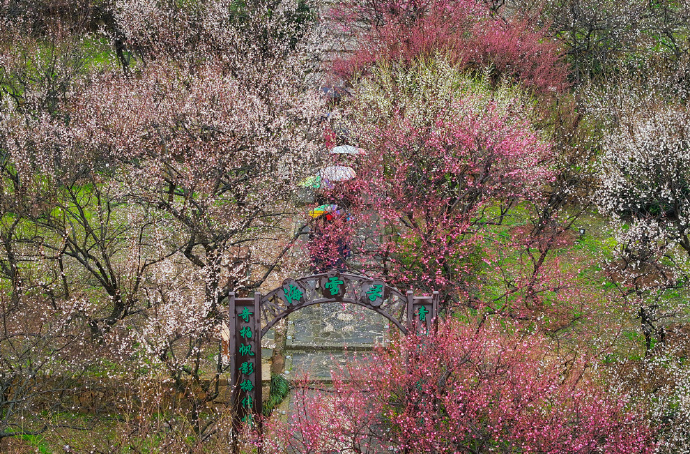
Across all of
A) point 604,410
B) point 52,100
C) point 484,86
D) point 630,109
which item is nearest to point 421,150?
point 484,86

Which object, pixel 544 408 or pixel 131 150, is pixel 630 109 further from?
pixel 131 150

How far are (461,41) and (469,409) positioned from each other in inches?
669

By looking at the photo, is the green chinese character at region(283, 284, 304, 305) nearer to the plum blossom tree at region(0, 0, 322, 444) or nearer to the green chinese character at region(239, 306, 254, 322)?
the green chinese character at region(239, 306, 254, 322)

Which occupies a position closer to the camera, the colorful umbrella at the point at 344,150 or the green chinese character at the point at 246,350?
the green chinese character at the point at 246,350

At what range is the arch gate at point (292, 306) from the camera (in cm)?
1355

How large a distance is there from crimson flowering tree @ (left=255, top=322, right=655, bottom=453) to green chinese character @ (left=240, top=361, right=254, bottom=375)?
1354 millimetres

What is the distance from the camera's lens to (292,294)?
13570mm

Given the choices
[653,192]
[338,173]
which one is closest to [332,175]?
[338,173]

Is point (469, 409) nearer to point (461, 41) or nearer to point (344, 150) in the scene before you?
point (344, 150)

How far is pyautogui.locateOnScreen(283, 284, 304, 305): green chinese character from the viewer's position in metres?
13.5

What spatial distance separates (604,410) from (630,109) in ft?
40.8

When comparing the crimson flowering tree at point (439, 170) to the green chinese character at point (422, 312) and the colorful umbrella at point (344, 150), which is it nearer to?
the colorful umbrella at point (344, 150)

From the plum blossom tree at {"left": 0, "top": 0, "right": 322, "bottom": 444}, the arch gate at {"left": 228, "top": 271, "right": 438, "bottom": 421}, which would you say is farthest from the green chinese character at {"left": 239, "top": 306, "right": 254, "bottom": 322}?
the plum blossom tree at {"left": 0, "top": 0, "right": 322, "bottom": 444}

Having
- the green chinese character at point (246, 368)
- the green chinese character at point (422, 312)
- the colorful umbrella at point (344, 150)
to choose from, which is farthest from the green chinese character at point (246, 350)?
the colorful umbrella at point (344, 150)
